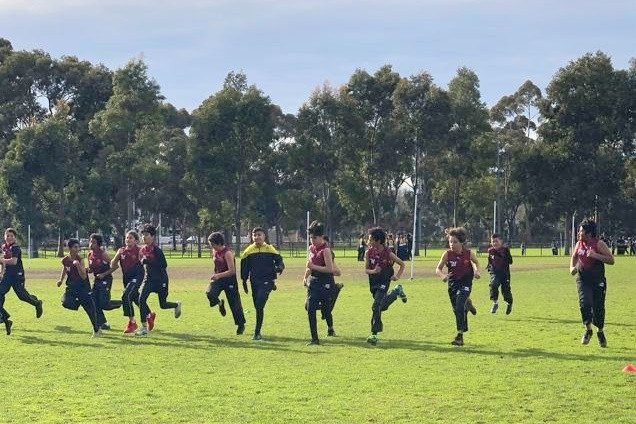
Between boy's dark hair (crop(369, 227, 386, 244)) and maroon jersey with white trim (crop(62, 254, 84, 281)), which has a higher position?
boy's dark hair (crop(369, 227, 386, 244))

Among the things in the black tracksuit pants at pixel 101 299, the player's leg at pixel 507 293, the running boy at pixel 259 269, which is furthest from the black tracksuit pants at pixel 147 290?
the player's leg at pixel 507 293

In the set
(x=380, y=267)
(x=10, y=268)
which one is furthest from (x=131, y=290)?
(x=380, y=267)

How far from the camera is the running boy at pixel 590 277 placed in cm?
1463

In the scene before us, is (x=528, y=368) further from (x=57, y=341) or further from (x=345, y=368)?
(x=57, y=341)

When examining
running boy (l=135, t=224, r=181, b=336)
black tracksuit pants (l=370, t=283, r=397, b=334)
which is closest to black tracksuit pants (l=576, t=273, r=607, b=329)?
black tracksuit pants (l=370, t=283, r=397, b=334)

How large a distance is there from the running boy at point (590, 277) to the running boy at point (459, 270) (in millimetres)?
1536

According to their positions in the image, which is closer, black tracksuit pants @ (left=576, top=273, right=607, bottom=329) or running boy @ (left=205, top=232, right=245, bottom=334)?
black tracksuit pants @ (left=576, top=273, right=607, bottom=329)

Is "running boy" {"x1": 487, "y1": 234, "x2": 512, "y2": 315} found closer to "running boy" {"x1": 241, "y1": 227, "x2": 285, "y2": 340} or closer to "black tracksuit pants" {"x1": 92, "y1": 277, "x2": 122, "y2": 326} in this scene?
"running boy" {"x1": 241, "y1": 227, "x2": 285, "y2": 340}

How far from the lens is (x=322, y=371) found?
1205cm

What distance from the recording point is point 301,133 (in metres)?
82.2

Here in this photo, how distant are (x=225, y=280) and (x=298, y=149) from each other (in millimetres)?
65765

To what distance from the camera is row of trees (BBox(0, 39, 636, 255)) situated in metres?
75.1

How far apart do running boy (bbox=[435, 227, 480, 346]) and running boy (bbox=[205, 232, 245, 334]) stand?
360 centimetres

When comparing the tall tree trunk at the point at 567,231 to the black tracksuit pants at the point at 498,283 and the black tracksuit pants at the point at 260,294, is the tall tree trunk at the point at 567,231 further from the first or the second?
the black tracksuit pants at the point at 260,294
